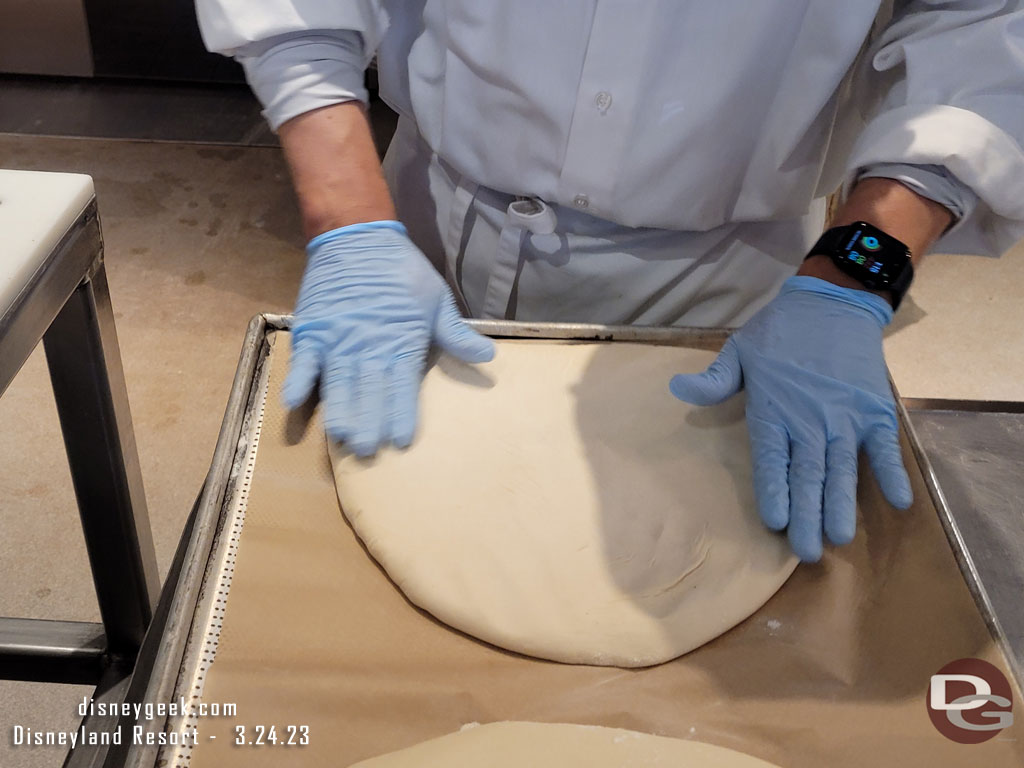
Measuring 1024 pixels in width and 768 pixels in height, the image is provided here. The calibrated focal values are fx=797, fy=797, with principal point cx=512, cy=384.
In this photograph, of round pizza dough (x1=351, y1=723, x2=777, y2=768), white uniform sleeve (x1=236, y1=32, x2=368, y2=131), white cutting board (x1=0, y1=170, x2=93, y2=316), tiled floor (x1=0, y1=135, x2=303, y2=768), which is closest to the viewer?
round pizza dough (x1=351, y1=723, x2=777, y2=768)

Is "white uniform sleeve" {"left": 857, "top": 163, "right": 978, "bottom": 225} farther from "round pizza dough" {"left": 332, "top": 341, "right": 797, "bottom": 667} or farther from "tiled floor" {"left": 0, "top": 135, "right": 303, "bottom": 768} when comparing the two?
"tiled floor" {"left": 0, "top": 135, "right": 303, "bottom": 768}

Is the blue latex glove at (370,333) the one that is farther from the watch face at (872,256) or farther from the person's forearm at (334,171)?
the watch face at (872,256)

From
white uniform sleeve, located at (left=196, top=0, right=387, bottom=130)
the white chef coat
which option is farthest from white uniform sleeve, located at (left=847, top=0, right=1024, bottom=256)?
white uniform sleeve, located at (left=196, top=0, right=387, bottom=130)

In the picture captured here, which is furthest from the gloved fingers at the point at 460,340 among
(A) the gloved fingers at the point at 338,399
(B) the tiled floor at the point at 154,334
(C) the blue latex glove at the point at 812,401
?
(B) the tiled floor at the point at 154,334

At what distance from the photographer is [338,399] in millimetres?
836

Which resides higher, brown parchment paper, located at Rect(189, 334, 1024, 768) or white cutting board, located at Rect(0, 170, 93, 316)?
white cutting board, located at Rect(0, 170, 93, 316)

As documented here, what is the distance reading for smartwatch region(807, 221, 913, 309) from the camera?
0.88 meters

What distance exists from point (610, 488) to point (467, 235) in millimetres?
441

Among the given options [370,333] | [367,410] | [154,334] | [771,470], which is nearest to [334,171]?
[370,333]

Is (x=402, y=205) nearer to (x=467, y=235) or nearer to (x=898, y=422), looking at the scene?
(x=467, y=235)

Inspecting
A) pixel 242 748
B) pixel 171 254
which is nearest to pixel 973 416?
pixel 242 748

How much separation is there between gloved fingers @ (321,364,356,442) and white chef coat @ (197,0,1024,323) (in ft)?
0.99

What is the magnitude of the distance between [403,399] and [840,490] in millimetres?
445

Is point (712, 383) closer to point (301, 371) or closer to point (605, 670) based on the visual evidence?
point (605, 670)
